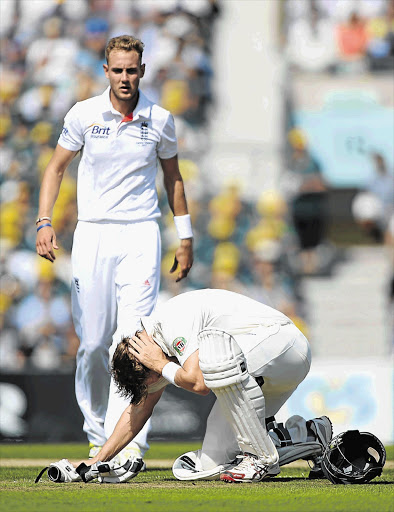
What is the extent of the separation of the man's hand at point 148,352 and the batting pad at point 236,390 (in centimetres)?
23

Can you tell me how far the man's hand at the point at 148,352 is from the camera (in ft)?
13.6

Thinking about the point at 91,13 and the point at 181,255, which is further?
the point at 91,13

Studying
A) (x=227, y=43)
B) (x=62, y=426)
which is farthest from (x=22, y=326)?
(x=227, y=43)

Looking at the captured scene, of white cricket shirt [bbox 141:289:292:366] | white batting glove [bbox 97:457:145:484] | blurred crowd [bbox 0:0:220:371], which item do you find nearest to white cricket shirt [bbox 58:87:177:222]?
white cricket shirt [bbox 141:289:292:366]

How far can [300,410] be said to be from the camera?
7.73 meters

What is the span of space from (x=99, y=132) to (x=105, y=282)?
790 mm

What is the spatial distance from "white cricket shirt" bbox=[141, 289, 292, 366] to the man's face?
139 centimetres

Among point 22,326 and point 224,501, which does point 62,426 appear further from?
point 224,501

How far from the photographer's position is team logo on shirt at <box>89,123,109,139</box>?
205 inches

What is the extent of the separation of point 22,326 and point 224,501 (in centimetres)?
660

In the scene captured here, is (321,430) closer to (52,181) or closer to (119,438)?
(119,438)

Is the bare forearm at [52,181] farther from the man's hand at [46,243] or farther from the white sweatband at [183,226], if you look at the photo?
the white sweatband at [183,226]

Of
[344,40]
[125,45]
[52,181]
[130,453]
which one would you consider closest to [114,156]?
[52,181]

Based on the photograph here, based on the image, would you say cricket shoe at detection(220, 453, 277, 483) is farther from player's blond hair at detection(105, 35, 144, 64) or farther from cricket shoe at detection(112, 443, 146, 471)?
player's blond hair at detection(105, 35, 144, 64)
